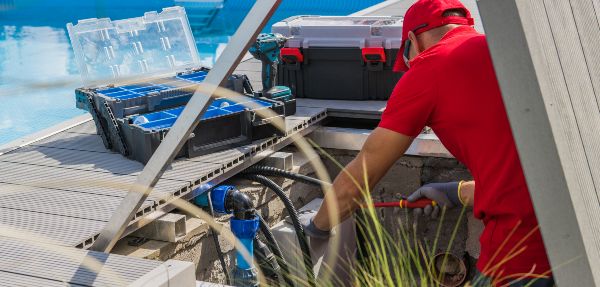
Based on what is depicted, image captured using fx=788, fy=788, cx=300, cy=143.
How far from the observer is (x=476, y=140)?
7.87 ft

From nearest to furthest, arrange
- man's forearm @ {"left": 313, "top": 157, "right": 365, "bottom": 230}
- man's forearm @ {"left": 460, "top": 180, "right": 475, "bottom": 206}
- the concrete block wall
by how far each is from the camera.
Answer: man's forearm @ {"left": 313, "top": 157, "right": 365, "bottom": 230}, man's forearm @ {"left": 460, "top": 180, "right": 475, "bottom": 206}, the concrete block wall

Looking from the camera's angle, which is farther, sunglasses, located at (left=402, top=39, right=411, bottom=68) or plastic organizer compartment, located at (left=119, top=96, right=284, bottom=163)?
plastic organizer compartment, located at (left=119, top=96, right=284, bottom=163)

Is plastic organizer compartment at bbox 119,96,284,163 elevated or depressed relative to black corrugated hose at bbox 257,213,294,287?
elevated

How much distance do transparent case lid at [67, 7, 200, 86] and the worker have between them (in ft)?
8.41

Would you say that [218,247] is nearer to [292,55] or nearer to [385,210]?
[385,210]

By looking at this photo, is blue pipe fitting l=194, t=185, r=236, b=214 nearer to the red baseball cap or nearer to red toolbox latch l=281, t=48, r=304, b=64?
the red baseball cap

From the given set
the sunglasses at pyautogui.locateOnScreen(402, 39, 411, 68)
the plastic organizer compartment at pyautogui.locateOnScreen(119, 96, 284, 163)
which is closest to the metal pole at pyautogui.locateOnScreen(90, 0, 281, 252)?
the sunglasses at pyautogui.locateOnScreen(402, 39, 411, 68)

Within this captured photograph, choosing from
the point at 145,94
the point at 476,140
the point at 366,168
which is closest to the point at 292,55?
the point at 145,94

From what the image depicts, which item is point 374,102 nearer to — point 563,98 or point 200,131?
point 200,131

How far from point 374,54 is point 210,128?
1329 mm

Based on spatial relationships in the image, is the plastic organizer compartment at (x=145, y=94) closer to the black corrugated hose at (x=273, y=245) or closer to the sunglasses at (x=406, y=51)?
the black corrugated hose at (x=273, y=245)

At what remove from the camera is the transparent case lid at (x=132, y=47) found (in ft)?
15.4

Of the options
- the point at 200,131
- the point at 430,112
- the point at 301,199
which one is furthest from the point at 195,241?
the point at 430,112

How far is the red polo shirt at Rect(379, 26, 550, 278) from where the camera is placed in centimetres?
234
